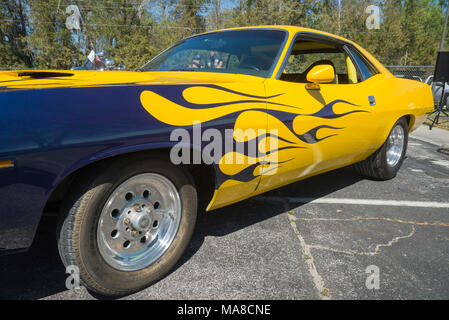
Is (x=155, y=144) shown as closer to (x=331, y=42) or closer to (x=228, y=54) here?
(x=228, y=54)

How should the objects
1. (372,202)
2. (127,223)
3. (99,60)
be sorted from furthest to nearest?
(99,60), (372,202), (127,223)

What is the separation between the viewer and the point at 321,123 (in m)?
2.50

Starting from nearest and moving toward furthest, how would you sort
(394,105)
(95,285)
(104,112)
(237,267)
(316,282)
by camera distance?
1. (104,112)
2. (95,285)
3. (316,282)
4. (237,267)
5. (394,105)

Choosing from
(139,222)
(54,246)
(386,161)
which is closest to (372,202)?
(386,161)

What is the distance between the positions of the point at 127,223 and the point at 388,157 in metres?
3.32

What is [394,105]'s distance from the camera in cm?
340

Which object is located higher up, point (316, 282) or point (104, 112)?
point (104, 112)

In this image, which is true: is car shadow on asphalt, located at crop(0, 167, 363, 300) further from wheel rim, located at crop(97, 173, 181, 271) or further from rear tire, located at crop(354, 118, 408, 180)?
rear tire, located at crop(354, 118, 408, 180)

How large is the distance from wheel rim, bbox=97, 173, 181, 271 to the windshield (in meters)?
1.12

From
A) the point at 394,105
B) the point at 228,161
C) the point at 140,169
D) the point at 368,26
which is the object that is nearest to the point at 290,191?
the point at 394,105

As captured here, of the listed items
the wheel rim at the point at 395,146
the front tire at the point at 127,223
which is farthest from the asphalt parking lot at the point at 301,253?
the wheel rim at the point at 395,146

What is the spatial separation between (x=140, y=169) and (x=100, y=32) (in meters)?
28.3

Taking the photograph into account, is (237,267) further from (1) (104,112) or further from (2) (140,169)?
(1) (104,112)

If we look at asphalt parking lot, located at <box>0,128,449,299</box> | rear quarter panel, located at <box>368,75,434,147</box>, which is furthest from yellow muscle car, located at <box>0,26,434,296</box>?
rear quarter panel, located at <box>368,75,434,147</box>
